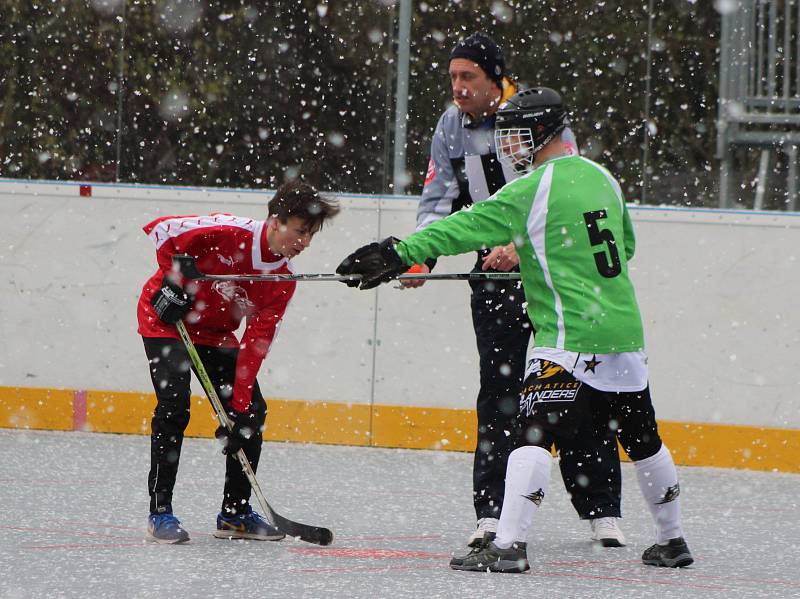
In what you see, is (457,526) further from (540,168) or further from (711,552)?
(540,168)

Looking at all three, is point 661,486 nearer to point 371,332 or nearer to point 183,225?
point 183,225

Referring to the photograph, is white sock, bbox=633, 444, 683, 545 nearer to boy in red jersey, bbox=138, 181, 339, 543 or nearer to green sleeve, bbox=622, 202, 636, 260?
green sleeve, bbox=622, 202, 636, 260

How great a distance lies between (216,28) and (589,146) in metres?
1.93

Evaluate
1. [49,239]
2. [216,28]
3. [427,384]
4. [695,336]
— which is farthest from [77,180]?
[695,336]

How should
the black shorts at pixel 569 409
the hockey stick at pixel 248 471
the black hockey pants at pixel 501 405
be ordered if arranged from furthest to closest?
the black hockey pants at pixel 501 405
the hockey stick at pixel 248 471
the black shorts at pixel 569 409

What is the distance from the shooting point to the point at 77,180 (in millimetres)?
7359

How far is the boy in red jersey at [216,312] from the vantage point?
446cm

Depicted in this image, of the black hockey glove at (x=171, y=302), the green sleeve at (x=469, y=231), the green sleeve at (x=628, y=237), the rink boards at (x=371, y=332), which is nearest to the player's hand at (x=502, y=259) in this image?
the green sleeve at (x=628, y=237)

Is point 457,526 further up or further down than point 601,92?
further down

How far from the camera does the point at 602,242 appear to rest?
13.5 ft

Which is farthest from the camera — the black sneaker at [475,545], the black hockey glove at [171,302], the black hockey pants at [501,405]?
the black hockey pants at [501,405]

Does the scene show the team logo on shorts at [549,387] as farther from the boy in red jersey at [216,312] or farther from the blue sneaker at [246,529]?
the blue sneaker at [246,529]

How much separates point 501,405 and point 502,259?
46cm

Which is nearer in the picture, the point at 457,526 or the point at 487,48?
the point at 487,48
